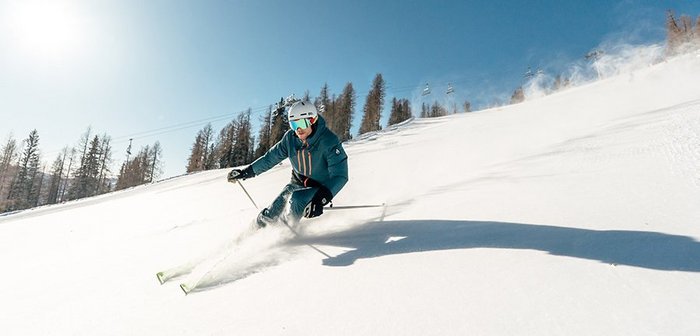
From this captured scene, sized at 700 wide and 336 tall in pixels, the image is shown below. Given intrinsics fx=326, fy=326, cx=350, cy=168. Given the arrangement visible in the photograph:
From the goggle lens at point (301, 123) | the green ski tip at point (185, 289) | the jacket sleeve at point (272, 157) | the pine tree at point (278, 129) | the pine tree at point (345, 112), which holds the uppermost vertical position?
the pine tree at point (345, 112)

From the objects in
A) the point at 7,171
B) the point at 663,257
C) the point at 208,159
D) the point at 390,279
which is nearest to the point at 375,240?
the point at 390,279

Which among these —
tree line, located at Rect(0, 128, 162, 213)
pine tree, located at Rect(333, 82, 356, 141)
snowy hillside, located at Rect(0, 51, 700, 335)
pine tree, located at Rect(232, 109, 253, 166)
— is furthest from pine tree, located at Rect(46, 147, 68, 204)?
snowy hillside, located at Rect(0, 51, 700, 335)

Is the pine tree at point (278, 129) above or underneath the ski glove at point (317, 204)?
above

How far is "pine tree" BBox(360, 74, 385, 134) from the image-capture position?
184 feet

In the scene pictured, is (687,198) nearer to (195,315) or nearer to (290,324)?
(290,324)

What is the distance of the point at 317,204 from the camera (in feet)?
11.6

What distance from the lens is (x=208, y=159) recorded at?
6097 centimetres

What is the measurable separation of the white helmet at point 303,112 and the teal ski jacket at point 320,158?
0.37 feet

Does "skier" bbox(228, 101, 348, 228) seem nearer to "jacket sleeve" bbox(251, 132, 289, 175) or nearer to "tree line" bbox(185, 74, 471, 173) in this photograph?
"jacket sleeve" bbox(251, 132, 289, 175)

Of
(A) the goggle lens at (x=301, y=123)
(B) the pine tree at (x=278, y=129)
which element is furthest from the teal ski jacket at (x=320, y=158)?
(B) the pine tree at (x=278, y=129)

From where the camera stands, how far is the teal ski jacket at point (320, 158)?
12.8 feet

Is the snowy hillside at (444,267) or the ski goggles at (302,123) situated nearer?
the snowy hillside at (444,267)

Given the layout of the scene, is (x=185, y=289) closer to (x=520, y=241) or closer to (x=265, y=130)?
(x=520, y=241)

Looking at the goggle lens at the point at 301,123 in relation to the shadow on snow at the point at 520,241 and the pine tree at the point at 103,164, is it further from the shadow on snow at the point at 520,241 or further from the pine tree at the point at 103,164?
the pine tree at the point at 103,164
